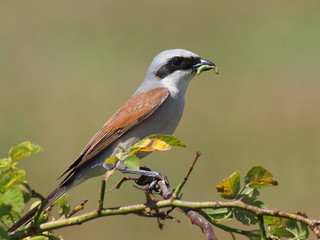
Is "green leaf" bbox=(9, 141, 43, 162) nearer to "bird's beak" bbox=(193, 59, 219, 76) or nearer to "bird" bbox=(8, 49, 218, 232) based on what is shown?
"bird" bbox=(8, 49, 218, 232)

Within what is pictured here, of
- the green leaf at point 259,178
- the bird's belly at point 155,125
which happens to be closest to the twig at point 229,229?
the green leaf at point 259,178

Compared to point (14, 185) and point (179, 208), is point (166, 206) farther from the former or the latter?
point (14, 185)

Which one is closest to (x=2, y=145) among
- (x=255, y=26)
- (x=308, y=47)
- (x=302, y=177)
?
(x=302, y=177)

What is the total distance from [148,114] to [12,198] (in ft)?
8.15

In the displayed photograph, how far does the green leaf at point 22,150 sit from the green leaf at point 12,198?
90 millimetres

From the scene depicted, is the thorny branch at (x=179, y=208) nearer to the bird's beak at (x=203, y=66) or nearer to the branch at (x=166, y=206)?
the branch at (x=166, y=206)

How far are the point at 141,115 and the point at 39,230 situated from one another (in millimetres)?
2394

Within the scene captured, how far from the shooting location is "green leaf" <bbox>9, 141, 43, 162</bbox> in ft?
5.25

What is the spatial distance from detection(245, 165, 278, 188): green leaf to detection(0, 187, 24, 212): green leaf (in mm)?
498

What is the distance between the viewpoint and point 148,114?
4004 millimetres

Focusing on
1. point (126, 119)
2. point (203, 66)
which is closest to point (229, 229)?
point (126, 119)

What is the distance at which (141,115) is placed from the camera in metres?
3.99

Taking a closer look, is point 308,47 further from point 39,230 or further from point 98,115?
point 39,230

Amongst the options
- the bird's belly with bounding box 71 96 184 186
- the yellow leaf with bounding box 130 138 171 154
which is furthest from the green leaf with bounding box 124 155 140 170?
the bird's belly with bounding box 71 96 184 186
